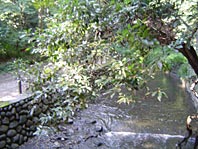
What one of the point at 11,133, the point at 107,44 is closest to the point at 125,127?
the point at 11,133

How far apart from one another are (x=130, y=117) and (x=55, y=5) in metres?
5.43

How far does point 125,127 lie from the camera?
6.47 metres

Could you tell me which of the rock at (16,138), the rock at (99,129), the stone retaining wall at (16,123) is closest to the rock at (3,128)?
the stone retaining wall at (16,123)

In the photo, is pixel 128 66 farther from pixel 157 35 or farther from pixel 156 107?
pixel 156 107

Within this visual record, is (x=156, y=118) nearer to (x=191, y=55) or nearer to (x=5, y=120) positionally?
(x=5, y=120)

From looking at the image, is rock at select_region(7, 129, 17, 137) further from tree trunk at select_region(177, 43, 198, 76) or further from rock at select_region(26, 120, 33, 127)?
tree trunk at select_region(177, 43, 198, 76)

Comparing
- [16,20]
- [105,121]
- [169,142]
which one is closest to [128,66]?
[169,142]

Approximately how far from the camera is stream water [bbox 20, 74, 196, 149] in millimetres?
5609

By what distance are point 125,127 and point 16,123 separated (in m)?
2.52

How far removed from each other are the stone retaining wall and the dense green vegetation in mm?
3080

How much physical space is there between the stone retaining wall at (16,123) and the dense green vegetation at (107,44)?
3080 mm

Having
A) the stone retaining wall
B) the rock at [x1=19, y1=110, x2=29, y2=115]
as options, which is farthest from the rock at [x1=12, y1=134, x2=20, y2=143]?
the rock at [x1=19, y1=110, x2=29, y2=115]

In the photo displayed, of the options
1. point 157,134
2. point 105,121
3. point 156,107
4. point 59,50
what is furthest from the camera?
point 156,107

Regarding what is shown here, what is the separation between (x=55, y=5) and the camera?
2072mm
